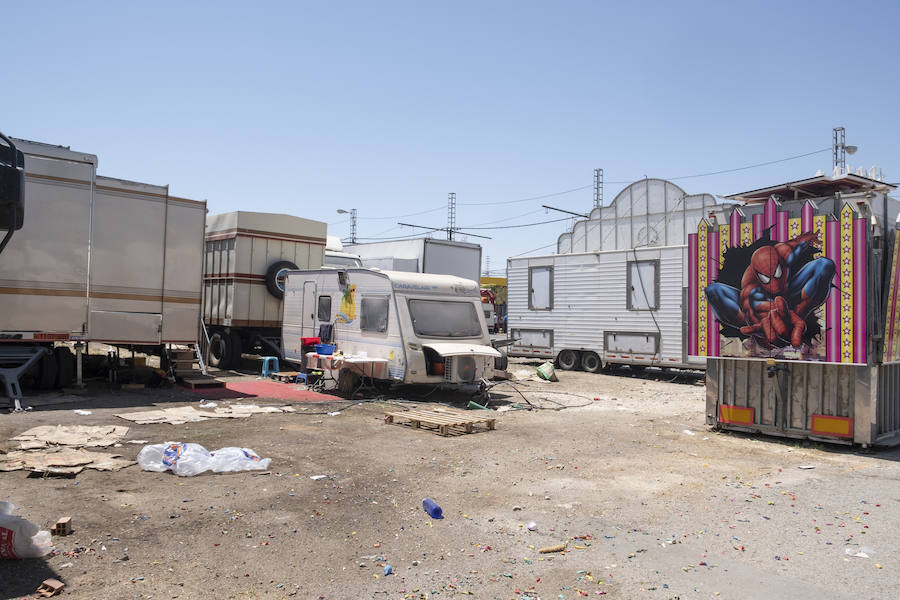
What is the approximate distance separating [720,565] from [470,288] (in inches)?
357

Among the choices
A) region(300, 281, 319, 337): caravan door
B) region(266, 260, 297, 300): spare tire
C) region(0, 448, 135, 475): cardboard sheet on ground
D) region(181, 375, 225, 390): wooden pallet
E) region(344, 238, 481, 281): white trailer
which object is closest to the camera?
region(0, 448, 135, 475): cardboard sheet on ground

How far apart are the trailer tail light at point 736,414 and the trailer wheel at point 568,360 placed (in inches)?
336

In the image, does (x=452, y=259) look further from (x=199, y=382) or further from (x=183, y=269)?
(x=199, y=382)

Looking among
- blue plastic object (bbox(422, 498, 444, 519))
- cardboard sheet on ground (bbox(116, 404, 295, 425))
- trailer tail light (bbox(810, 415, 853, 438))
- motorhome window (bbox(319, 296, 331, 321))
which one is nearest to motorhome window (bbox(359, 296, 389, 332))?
motorhome window (bbox(319, 296, 331, 321))

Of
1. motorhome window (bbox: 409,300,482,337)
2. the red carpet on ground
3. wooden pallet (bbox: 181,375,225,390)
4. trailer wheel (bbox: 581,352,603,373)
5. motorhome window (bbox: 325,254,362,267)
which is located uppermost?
motorhome window (bbox: 325,254,362,267)

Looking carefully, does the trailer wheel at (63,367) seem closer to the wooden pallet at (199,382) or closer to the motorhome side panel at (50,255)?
the motorhome side panel at (50,255)

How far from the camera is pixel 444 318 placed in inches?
496

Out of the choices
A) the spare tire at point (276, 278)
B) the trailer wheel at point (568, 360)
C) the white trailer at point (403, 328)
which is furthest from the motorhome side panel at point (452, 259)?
the white trailer at point (403, 328)

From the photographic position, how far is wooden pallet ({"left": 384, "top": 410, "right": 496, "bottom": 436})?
9.34 metres

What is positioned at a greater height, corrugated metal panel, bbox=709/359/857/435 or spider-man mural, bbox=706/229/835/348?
spider-man mural, bbox=706/229/835/348

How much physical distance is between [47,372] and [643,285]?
12711mm

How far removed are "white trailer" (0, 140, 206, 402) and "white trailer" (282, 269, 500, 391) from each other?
9.20ft

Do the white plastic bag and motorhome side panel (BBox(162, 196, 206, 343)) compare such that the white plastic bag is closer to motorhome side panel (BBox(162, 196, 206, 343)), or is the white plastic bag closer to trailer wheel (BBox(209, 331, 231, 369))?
motorhome side panel (BBox(162, 196, 206, 343))

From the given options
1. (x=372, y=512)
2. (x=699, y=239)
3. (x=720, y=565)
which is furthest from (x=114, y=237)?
(x=720, y=565)
